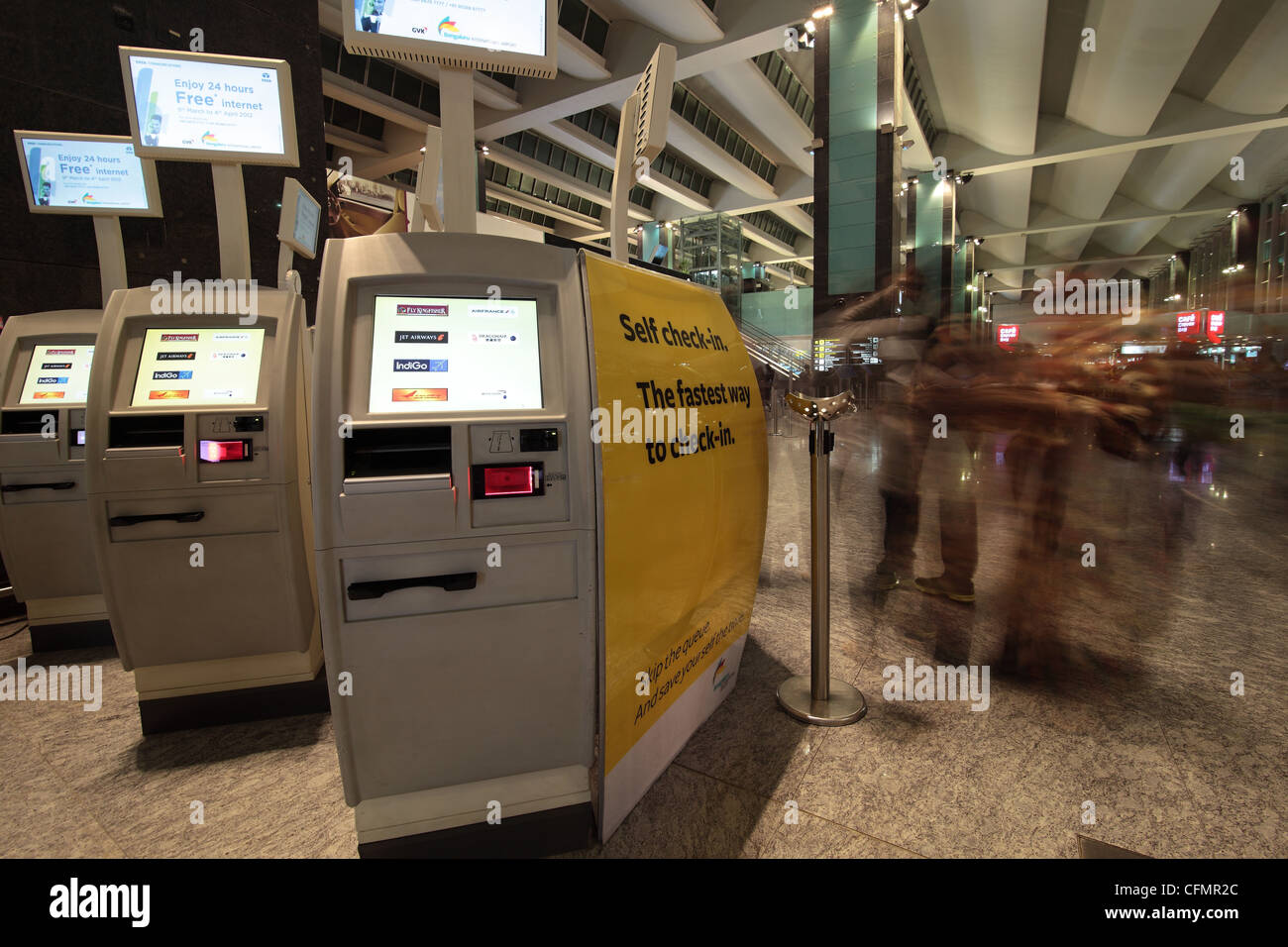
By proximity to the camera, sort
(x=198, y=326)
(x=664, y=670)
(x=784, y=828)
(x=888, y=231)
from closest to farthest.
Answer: (x=784, y=828)
(x=664, y=670)
(x=198, y=326)
(x=888, y=231)

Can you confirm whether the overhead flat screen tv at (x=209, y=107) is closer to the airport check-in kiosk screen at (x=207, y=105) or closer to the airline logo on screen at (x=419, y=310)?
the airport check-in kiosk screen at (x=207, y=105)

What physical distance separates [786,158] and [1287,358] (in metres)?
17.5

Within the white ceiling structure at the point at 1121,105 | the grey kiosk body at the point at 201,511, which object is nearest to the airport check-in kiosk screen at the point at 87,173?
the grey kiosk body at the point at 201,511

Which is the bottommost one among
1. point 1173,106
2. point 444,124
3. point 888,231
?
point 444,124

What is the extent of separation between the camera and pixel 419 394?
1320mm

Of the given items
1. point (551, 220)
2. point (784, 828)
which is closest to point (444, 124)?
point (784, 828)

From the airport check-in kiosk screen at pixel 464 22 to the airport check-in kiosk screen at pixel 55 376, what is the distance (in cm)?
256

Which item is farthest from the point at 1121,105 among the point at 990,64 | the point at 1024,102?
the point at 990,64

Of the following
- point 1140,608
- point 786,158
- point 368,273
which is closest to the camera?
point 368,273

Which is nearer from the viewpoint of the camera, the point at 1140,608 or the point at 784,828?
the point at 784,828

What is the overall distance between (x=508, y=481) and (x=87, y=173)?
124 inches
